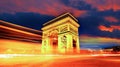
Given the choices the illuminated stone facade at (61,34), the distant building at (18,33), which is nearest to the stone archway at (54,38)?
the illuminated stone facade at (61,34)

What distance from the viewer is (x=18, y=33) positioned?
10.5ft

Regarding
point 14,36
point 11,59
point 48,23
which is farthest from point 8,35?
point 48,23

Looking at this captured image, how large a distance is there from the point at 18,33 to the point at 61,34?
652 mm

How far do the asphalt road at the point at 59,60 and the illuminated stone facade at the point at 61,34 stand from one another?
164mm

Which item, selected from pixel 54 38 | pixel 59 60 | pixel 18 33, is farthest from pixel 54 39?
pixel 18 33

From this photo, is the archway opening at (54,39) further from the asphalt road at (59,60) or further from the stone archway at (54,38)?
the asphalt road at (59,60)

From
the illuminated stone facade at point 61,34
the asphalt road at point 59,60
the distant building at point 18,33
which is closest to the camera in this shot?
the asphalt road at point 59,60

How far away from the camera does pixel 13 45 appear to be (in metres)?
3.16

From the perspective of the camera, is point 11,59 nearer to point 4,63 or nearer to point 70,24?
point 4,63

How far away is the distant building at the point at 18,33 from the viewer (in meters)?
3.11

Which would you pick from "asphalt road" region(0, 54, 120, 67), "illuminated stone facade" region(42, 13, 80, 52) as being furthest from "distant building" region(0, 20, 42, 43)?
"asphalt road" region(0, 54, 120, 67)

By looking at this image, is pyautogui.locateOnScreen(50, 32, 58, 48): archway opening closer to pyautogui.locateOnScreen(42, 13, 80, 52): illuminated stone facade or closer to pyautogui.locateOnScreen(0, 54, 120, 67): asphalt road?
pyautogui.locateOnScreen(42, 13, 80, 52): illuminated stone facade

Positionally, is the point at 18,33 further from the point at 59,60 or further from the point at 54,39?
the point at 59,60

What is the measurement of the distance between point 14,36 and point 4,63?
0.41 m
